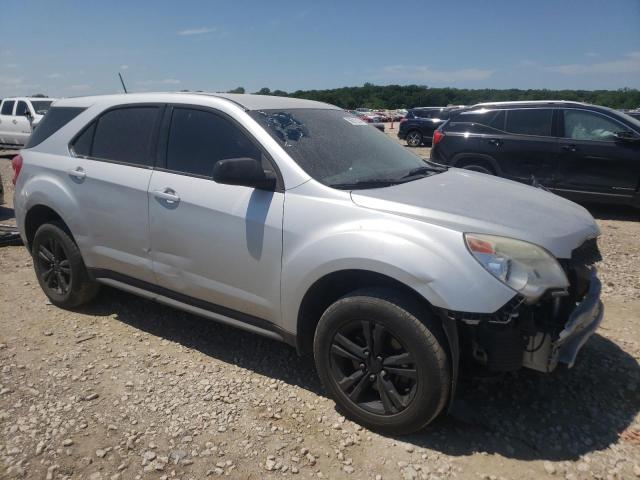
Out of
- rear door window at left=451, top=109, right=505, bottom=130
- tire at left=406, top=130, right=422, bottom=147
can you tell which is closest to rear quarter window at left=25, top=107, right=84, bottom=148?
rear door window at left=451, top=109, right=505, bottom=130

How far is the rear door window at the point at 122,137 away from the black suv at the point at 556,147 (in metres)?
6.01

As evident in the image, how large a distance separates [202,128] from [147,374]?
1.68m

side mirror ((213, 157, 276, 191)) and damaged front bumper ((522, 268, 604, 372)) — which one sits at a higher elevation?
side mirror ((213, 157, 276, 191))

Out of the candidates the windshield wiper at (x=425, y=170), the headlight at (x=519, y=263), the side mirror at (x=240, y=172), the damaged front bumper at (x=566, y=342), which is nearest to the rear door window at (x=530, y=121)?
the windshield wiper at (x=425, y=170)

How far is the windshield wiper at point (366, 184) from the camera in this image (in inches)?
111

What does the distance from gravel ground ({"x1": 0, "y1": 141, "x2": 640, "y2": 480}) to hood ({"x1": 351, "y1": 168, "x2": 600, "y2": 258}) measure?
3.35ft

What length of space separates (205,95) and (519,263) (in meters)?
2.32

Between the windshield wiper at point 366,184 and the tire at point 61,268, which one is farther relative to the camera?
the tire at point 61,268

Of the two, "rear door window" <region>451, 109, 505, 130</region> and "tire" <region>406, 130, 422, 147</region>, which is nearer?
"rear door window" <region>451, 109, 505, 130</region>

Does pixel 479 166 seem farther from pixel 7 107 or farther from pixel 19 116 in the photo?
pixel 7 107

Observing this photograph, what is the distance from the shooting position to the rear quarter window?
407cm

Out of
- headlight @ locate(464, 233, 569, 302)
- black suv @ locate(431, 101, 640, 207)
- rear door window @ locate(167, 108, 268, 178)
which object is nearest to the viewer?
headlight @ locate(464, 233, 569, 302)

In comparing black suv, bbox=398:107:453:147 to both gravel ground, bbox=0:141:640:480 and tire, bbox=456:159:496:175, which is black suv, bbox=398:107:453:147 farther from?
Answer: gravel ground, bbox=0:141:640:480

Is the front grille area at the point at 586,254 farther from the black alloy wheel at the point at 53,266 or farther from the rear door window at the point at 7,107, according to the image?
the rear door window at the point at 7,107
